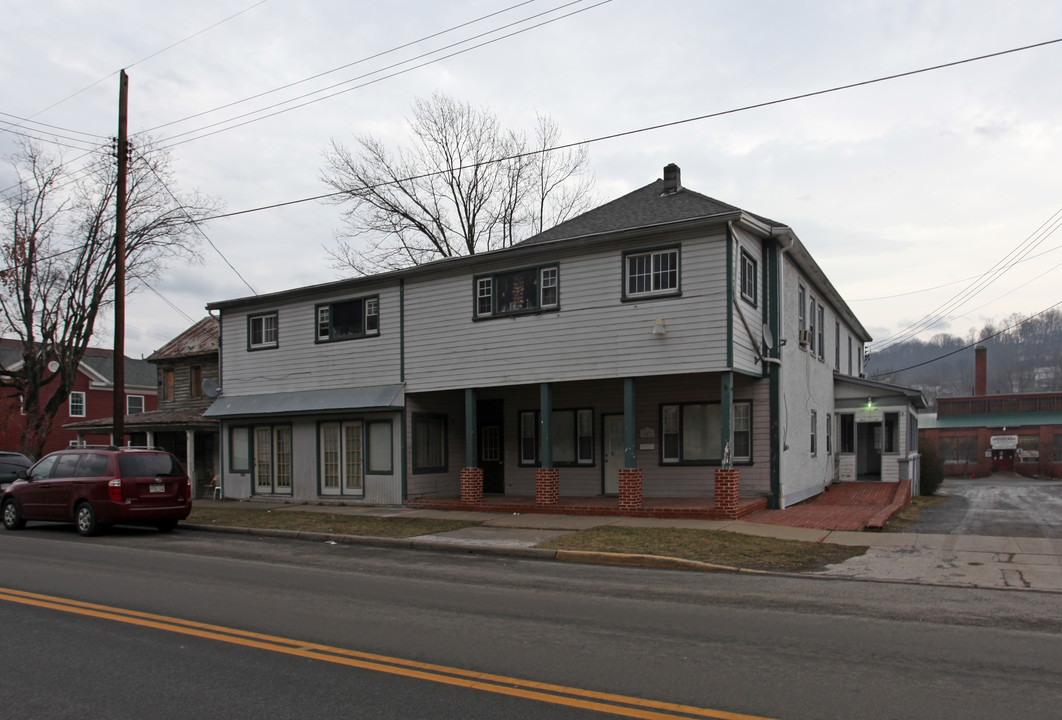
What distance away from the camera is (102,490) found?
15148 millimetres

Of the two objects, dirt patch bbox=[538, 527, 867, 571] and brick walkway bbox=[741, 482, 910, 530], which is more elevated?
dirt patch bbox=[538, 527, 867, 571]

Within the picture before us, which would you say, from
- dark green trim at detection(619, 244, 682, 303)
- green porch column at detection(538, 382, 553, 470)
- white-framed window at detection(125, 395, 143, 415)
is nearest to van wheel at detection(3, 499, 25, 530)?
green porch column at detection(538, 382, 553, 470)

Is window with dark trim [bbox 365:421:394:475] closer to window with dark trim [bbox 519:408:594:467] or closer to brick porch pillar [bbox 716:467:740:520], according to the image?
window with dark trim [bbox 519:408:594:467]

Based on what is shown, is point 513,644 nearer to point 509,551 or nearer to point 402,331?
point 509,551

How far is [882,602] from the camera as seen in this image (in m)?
8.40

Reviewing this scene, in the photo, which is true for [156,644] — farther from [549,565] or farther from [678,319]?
[678,319]

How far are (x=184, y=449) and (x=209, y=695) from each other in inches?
1008

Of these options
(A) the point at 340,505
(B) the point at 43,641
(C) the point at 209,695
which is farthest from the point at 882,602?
(A) the point at 340,505

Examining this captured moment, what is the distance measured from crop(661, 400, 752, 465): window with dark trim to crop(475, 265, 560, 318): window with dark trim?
12.7 ft

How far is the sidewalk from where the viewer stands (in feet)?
32.3

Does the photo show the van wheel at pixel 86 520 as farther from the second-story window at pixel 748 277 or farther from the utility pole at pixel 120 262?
the second-story window at pixel 748 277

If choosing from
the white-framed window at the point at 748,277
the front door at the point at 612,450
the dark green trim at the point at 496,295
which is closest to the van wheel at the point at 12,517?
the dark green trim at the point at 496,295

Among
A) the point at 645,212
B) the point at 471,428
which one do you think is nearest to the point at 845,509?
the point at 645,212

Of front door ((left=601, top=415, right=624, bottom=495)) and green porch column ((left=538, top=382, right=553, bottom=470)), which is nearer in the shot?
green porch column ((left=538, top=382, right=553, bottom=470))
